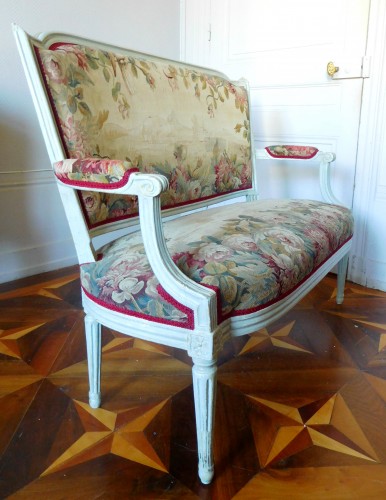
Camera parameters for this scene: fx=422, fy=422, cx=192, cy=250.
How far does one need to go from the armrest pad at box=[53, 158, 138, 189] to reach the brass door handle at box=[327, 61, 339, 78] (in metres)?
1.33

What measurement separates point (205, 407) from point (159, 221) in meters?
0.36

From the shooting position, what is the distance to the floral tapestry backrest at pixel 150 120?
901mm

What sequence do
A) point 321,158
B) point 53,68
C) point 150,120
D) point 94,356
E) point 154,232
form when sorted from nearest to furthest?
point 154,232 → point 53,68 → point 94,356 → point 150,120 → point 321,158

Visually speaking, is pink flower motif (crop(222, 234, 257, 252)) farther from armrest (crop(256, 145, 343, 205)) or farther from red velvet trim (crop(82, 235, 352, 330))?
armrest (crop(256, 145, 343, 205))

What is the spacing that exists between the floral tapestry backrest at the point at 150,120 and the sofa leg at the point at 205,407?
39cm

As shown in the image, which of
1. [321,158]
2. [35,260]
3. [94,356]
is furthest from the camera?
[35,260]

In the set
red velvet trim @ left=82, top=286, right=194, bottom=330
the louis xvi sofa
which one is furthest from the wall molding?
red velvet trim @ left=82, top=286, right=194, bottom=330

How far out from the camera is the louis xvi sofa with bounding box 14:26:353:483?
0.76 metres

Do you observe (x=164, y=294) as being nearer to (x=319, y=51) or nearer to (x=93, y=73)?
(x=93, y=73)

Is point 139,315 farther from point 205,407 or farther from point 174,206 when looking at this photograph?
point 174,206

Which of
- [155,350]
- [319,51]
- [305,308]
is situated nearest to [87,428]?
[155,350]

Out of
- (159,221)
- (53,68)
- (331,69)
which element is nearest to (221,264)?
(159,221)

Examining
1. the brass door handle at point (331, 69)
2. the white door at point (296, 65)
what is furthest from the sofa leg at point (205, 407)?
the brass door handle at point (331, 69)

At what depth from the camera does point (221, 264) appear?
0.81m
